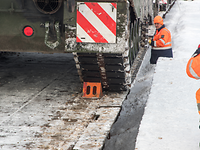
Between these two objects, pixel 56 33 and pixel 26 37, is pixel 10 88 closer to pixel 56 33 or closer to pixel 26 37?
pixel 26 37

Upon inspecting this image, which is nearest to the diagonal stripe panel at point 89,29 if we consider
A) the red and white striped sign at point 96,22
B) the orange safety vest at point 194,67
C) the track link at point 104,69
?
the red and white striped sign at point 96,22

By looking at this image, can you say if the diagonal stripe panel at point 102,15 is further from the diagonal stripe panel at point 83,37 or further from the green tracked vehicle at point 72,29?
the diagonal stripe panel at point 83,37

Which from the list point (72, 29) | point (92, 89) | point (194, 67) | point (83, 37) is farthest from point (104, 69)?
point (194, 67)

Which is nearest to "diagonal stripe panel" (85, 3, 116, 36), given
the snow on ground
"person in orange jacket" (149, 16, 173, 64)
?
the snow on ground

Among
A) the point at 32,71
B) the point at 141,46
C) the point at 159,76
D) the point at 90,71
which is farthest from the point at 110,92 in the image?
the point at 141,46

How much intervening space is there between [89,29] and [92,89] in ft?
3.61

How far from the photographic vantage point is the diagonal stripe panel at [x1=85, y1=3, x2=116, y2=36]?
3.44m

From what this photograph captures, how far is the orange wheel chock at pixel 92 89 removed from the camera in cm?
428

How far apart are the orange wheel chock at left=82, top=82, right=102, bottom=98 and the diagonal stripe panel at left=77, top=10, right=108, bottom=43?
967 mm

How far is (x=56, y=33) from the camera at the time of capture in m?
3.64

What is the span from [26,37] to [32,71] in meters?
2.38

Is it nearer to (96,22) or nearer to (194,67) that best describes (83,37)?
(96,22)

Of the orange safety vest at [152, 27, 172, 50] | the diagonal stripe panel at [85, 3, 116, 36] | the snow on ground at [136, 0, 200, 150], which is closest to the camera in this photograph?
the snow on ground at [136, 0, 200, 150]

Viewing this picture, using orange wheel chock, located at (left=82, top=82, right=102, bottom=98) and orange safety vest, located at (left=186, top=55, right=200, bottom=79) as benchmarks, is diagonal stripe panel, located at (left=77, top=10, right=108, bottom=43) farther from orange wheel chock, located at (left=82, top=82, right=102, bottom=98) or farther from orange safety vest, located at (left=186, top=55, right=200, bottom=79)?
orange safety vest, located at (left=186, top=55, right=200, bottom=79)
